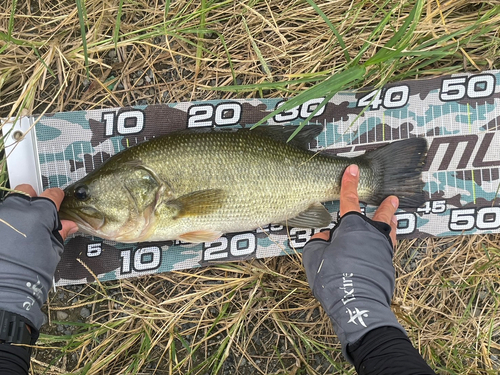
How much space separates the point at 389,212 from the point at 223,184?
1.26 meters

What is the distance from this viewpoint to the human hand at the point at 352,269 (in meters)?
2.50

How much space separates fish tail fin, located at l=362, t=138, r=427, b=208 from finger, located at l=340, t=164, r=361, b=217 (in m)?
0.18

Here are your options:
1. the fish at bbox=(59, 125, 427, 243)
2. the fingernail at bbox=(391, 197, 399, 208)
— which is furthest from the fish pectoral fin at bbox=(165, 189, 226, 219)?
the fingernail at bbox=(391, 197, 399, 208)

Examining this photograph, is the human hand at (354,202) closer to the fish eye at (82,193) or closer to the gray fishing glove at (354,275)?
the gray fishing glove at (354,275)

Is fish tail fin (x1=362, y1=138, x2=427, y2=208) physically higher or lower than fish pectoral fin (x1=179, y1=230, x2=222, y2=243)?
higher

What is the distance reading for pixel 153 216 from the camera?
104 inches

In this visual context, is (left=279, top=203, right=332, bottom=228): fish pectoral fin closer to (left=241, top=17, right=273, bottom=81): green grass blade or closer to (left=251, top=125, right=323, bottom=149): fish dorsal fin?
(left=251, top=125, right=323, bottom=149): fish dorsal fin

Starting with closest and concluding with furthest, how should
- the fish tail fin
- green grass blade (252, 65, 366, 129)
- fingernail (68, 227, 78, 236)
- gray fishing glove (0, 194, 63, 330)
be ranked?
green grass blade (252, 65, 366, 129), gray fishing glove (0, 194, 63, 330), fingernail (68, 227, 78, 236), the fish tail fin

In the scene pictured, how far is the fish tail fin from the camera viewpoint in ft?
9.57

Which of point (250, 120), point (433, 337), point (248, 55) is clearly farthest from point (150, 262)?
Result: point (433, 337)

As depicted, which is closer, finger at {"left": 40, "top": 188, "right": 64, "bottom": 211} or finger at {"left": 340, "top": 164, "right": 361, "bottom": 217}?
finger at {"left": 40, "top": 188, "right": 64, "bottom": 211}

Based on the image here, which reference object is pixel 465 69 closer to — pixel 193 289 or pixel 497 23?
pixel 497 23

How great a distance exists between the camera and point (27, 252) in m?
2.48

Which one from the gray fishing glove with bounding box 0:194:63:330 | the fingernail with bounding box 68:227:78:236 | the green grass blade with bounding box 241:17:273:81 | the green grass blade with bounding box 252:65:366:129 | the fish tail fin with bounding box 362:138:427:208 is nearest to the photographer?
the green grass blade with bounding box 252:65:366:129
